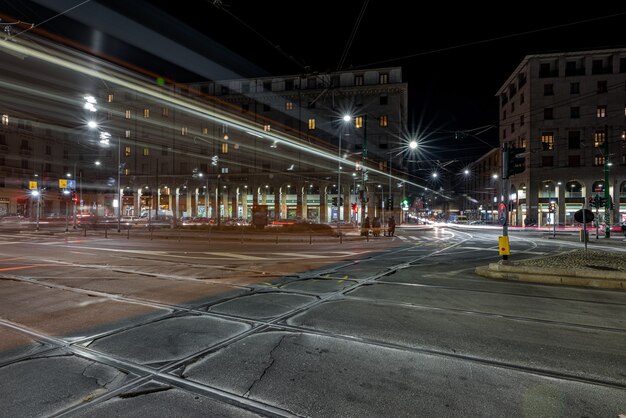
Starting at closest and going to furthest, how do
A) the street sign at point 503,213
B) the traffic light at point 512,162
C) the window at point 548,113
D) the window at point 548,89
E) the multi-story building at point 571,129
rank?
the street sign at point 503,213 < the traffic light at point 512,162 < the multi-story building at point 571,129 < the window at point 548,89 < the window at point 548,113

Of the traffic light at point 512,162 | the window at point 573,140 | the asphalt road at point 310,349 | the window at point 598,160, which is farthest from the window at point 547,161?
the asphalt road at point 310,349

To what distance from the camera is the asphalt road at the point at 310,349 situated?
11.0 ft

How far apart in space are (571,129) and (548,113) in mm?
3756

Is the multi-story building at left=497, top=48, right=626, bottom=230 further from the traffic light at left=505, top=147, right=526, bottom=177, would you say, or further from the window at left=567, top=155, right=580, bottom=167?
the traffic light at left=505, top=147, right=526, bottom=177

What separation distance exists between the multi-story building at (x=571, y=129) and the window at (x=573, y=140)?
11cm

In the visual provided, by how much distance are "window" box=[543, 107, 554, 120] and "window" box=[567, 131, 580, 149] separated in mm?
3380

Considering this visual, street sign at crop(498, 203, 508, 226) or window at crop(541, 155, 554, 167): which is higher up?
window at crop(541, 155, 554, 167)

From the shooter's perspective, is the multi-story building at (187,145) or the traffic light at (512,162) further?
the multi-story building at (187,145)

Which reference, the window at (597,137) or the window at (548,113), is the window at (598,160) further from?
the window at (548,113)

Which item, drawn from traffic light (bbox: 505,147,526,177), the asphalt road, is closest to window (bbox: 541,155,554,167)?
traffic light (bbox: 505,147,526,177)

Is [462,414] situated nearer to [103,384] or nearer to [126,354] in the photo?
[103,384]

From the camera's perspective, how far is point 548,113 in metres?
49.3

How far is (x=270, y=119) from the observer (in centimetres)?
6069

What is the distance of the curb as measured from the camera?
8.98 m
